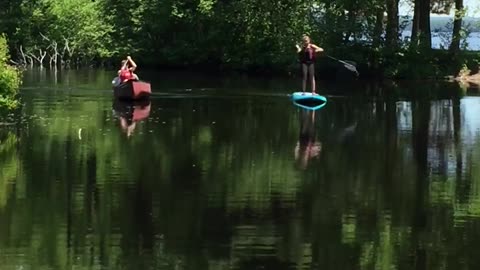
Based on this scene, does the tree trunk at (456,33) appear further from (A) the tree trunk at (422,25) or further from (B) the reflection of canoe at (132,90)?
(B) the reflection of canoe at (132,90)

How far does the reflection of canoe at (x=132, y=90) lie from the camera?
29.7 meters

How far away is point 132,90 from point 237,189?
15725 millimetres

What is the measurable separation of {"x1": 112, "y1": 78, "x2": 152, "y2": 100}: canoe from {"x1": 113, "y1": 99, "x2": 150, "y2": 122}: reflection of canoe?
172 millimetres

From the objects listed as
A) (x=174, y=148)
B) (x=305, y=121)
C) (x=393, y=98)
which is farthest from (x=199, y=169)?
(x=393, y=98)

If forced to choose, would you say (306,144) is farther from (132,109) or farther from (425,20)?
(425,20)

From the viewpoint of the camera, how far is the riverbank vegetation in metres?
42.5

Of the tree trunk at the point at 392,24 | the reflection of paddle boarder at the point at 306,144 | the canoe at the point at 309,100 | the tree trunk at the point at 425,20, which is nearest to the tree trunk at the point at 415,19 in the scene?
the tree trunk at the point at 425,20

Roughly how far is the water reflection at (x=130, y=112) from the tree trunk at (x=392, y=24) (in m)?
15.8

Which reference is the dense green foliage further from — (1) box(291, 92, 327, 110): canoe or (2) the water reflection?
(1) box(291, 92, 327, 110): canoe

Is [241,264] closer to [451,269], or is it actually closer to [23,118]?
[451,269]

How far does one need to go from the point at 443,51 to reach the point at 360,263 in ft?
110

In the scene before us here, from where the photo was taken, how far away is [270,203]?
43.9 ft

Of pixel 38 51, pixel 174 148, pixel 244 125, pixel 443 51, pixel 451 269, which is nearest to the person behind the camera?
pixel 451 269

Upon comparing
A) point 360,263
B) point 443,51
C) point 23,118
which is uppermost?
point 443,51
